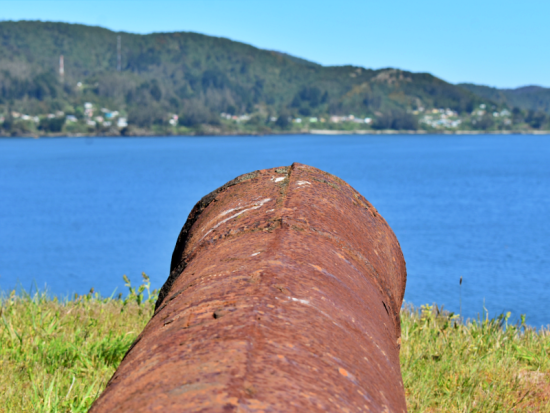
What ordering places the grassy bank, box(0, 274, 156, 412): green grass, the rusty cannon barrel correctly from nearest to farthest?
the rusty cannon barrel
box(0, 274, 156, 412): green grass
the grassy bank

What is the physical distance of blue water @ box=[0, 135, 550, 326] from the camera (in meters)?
25.3

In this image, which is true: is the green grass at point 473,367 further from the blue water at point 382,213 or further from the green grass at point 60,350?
the green grass at point 60,350

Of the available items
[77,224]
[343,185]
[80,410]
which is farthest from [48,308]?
[77,224]

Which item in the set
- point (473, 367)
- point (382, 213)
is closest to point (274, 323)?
point (473, 367)

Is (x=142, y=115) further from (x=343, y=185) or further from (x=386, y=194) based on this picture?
(x=343, y=185)

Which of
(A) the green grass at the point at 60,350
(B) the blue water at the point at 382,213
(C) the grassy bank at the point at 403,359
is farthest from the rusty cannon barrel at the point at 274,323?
(B) the blue water at the point at 382,213

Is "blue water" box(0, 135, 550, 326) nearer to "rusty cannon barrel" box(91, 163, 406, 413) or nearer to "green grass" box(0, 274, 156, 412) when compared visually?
"green grass" box(0, 274, 156, 412)

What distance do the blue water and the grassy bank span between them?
62cm

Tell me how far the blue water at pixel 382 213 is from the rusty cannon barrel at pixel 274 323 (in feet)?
9.94

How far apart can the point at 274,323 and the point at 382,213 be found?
41.3 m

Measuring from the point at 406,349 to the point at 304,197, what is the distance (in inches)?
111

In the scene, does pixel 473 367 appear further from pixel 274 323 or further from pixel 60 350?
pixel 274 323

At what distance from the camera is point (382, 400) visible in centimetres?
158

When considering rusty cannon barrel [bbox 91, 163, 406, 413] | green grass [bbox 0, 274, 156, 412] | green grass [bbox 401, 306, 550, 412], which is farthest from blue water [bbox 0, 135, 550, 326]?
rusty cannon barrel [bbox 91, 163, 406, 413]
